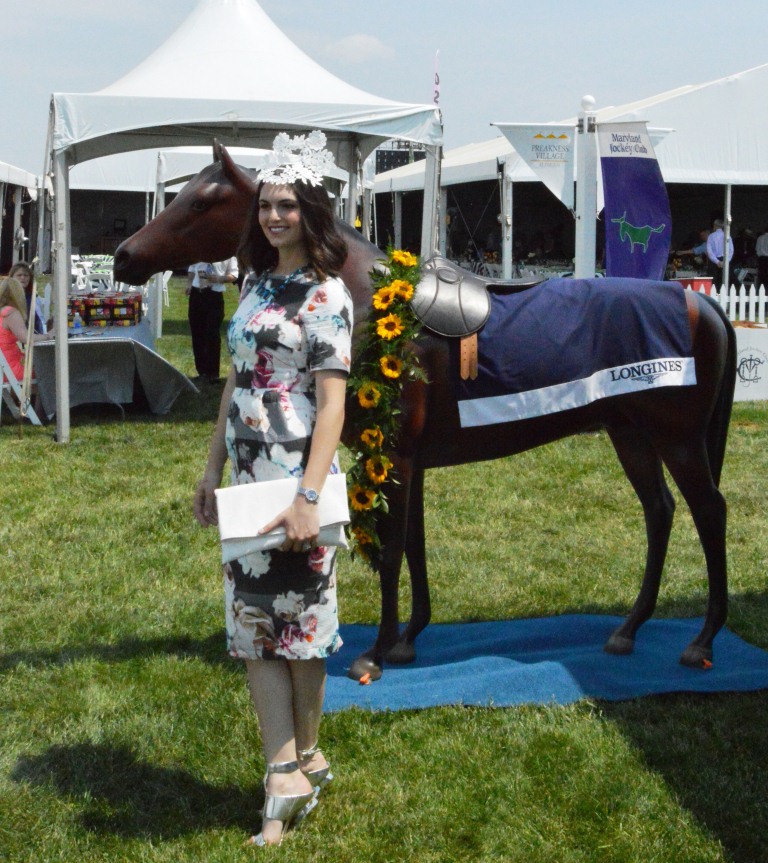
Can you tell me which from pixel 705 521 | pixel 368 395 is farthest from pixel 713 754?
pixel 368 395

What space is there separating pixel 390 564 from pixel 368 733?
0.64 meters

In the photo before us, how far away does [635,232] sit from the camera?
28.2 feet

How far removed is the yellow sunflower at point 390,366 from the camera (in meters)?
3.55

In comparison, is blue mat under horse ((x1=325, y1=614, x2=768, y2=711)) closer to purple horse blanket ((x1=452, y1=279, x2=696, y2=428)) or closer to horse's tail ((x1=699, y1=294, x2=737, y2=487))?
horse's tail ((x1=699, y1=294, x2=737, y2=487))

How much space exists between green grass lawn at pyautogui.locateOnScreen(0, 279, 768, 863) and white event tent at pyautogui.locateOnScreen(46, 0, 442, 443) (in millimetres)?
3701

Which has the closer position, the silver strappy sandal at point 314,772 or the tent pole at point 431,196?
the silver strappy sandal at point 314,772

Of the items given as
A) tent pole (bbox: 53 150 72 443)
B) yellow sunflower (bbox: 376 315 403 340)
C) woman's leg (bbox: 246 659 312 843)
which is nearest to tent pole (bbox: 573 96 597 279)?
tent pole (bbox: 53 150 72 443)

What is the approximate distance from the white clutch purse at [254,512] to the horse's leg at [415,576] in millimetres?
1481

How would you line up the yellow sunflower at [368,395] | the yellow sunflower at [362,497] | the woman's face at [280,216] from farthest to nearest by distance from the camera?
1. the yellow sunflower at [362,497]
2. the yellow sunflower at [368,395]
3. the woman's face at [280,216]

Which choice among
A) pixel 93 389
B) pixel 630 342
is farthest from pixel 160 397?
pixel 630 342

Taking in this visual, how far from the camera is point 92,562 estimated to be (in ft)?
18.0

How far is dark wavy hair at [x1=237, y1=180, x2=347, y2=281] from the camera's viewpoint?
109 inches

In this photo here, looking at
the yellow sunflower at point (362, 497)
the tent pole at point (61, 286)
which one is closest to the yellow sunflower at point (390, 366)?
the yellow sunflower at point (362, 497)

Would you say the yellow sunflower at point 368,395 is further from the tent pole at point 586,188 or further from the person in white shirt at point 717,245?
the person in white shirt at point 717,245
